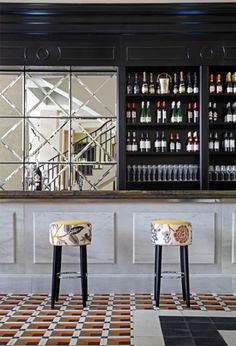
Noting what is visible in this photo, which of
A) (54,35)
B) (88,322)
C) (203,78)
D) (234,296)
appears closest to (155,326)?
(88,322)

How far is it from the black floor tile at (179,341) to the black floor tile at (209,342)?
0.13 feet

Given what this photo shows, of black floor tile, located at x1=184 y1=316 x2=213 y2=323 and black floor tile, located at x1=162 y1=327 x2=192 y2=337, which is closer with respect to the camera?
black floor tile, located at x1=162 y1=327 x2=192 y2=337

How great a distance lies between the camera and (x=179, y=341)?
3.43m

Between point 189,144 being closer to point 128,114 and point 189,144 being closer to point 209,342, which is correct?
point 128,114

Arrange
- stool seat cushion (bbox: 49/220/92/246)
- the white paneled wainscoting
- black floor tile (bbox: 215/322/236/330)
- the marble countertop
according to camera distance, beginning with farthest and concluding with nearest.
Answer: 1. the white paneled wainscoting
2. the marble countertop
3. stool seat cushion (bbox: 49/220/92/246)
4. black floor tile (bbox: 215/322/236/330)

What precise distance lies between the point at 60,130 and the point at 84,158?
19.4 inches

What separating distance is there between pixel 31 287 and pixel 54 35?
3.01 metres

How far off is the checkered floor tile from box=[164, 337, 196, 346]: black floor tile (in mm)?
264

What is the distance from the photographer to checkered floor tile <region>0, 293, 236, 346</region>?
11.4 ft

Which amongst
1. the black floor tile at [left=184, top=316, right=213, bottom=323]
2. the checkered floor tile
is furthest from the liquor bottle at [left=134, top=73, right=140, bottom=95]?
the black floor tile at [left=184, top=316, right=213, bottom=323]

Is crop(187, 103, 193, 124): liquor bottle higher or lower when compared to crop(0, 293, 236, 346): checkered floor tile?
higher

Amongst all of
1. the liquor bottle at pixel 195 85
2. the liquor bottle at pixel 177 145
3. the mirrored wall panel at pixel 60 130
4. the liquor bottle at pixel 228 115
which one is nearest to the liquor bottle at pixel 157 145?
the liquor bottle at pixel 177 145

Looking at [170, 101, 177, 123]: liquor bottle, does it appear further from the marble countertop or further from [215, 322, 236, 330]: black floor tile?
[215, 322, 236, 330]: black floor tile

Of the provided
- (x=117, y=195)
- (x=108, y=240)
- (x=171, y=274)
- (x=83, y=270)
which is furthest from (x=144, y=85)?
(x=83, y=270)
